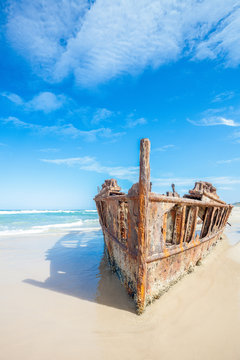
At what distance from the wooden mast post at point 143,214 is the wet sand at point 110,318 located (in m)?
0.64

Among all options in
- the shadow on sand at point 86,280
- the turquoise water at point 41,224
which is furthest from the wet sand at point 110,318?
the turquoise water at point 41,224

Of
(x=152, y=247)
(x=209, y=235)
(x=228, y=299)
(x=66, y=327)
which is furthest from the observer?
(x=209, y=235)

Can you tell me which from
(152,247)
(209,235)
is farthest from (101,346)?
(209,235)

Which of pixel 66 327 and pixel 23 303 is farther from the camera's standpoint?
pixel 23 303

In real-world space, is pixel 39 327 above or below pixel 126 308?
below

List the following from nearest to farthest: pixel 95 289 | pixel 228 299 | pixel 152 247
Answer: pixel 152 247, pixel 228 299, pixel 95 289

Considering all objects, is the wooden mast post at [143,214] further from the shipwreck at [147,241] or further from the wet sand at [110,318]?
the wet sand at [110,318]

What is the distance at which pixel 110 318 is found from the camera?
3355 millimetres

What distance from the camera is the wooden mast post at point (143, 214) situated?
3.21m

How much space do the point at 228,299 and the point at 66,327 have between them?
3.35 m

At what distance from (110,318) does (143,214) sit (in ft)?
6.41

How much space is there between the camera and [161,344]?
9.02 ft

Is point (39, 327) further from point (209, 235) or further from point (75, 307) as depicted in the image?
point (209, 235)

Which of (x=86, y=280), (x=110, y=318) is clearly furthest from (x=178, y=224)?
(x=86, y=280)
